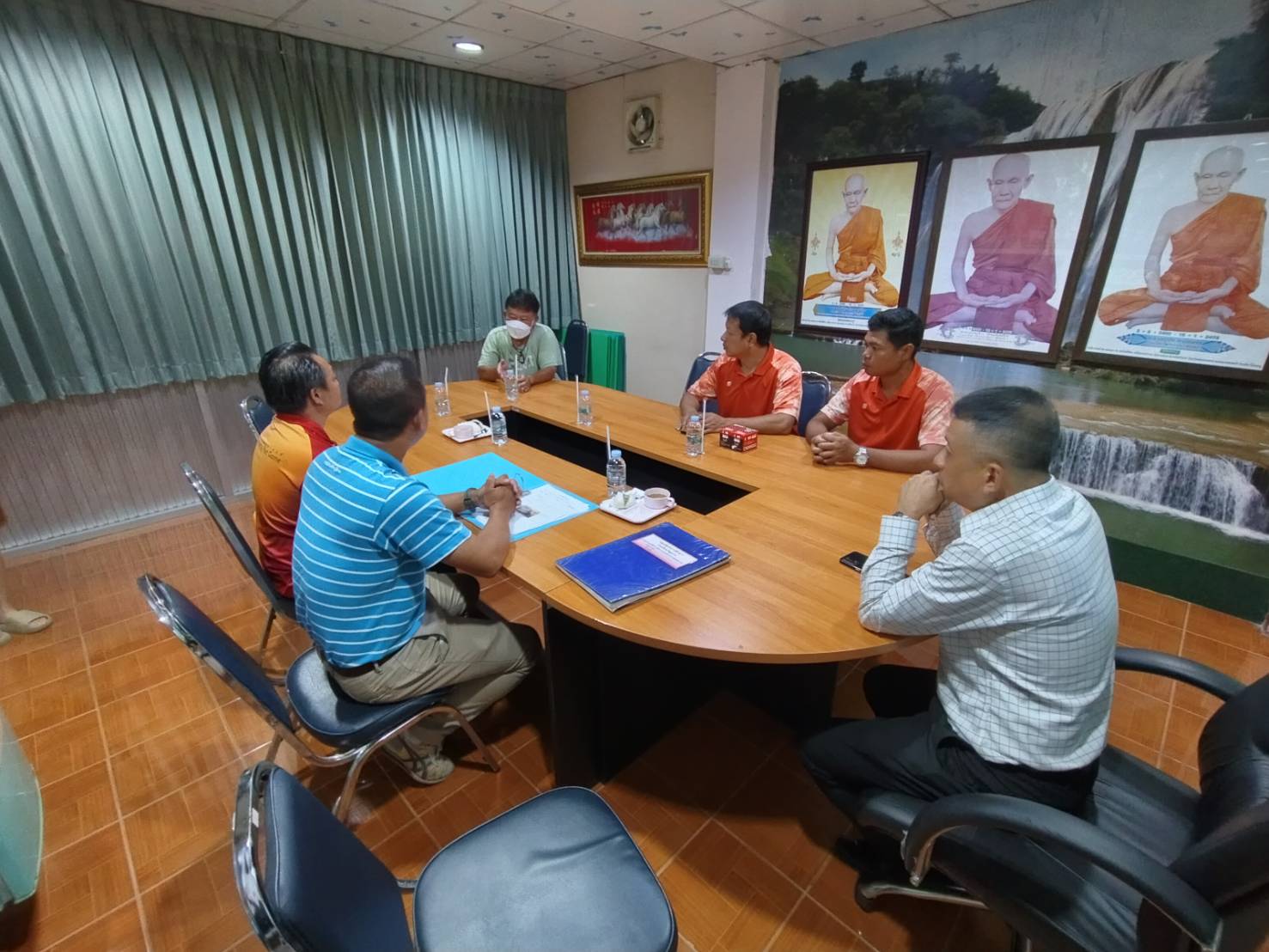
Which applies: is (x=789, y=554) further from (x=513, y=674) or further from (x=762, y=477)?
(x=513, y=674)

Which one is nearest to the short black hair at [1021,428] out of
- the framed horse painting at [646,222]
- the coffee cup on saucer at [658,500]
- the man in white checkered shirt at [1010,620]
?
the man in white checkered shirt at [1010,620]

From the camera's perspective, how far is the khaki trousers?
4.58 ft

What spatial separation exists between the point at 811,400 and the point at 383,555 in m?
1.95

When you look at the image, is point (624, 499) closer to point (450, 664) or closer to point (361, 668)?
point (450, 664)

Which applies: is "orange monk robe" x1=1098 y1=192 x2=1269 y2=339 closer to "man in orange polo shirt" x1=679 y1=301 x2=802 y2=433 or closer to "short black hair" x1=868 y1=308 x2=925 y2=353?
"short black hair" x1=868 y1=308 x2=925 y2=353

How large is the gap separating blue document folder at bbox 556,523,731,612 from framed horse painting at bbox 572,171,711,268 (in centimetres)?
301

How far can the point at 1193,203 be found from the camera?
225 centimetres

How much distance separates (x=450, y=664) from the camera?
57.7 inches

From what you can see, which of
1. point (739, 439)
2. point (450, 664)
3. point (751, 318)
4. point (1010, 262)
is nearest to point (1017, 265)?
point (1010, 262)

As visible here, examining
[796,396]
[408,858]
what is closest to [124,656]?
[408,858]

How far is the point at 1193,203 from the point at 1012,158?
2.33ft

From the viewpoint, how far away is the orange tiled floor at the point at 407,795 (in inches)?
53.6

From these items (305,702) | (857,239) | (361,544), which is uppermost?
(857,239)

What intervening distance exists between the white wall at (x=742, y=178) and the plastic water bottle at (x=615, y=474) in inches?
90.8
